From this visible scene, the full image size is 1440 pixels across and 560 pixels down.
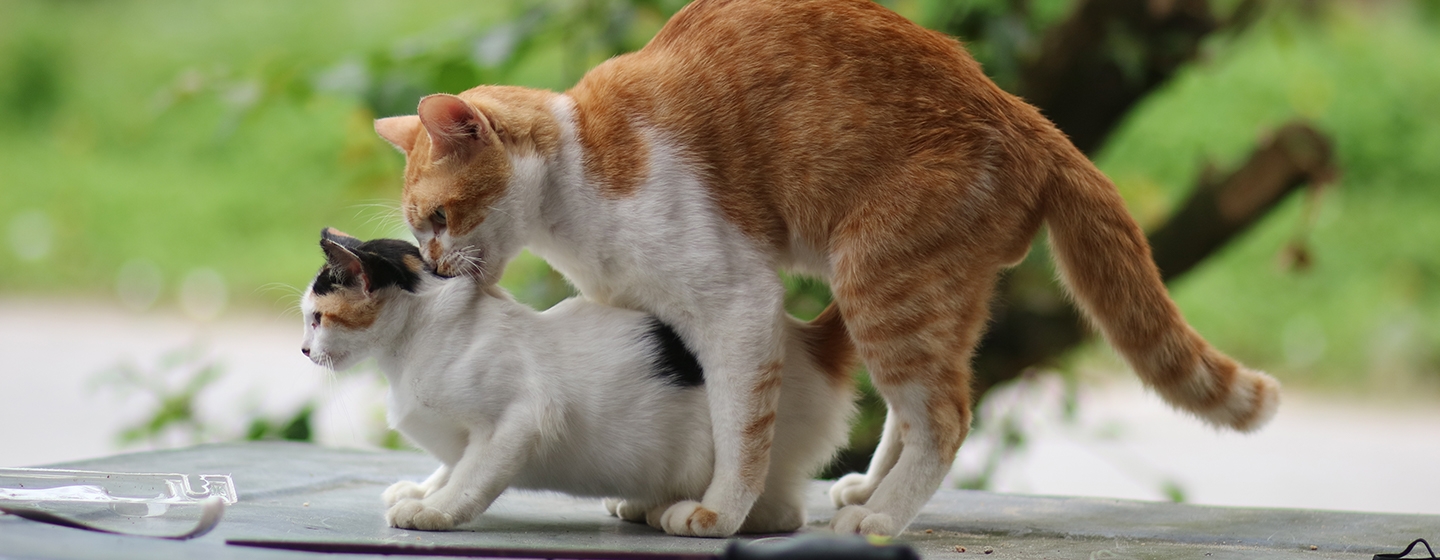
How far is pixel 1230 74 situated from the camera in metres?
4.11

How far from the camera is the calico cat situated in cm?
127

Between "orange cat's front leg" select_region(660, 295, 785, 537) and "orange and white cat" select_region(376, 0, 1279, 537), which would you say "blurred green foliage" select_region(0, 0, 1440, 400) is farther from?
"orange cat's front leg" select_region(660, 295, 785, 537)

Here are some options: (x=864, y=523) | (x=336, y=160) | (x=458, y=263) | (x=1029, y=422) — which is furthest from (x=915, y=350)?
(x=336, y=160)

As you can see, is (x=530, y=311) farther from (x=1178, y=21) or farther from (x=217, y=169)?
(x=217, y=169)

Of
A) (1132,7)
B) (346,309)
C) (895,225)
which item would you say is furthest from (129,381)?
(1132,7)

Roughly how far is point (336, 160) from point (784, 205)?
7.66 feet

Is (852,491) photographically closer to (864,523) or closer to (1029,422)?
(864,523)

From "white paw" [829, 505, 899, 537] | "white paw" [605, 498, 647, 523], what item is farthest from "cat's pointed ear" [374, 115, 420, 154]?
"white paw" [829, 505, 899, 537]

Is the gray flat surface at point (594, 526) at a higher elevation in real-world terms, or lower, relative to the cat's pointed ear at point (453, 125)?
lower

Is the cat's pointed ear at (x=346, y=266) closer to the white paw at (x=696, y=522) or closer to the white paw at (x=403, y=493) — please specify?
the white paw at (x=403, y=493)

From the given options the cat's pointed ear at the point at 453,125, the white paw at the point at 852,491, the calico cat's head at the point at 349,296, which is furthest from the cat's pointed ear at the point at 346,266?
the white paw at the point at 852,491

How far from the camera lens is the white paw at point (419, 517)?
1.26m

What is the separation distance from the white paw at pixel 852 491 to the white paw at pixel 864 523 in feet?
0.49

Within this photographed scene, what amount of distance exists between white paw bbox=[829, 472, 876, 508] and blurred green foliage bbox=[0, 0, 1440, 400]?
1.87m
